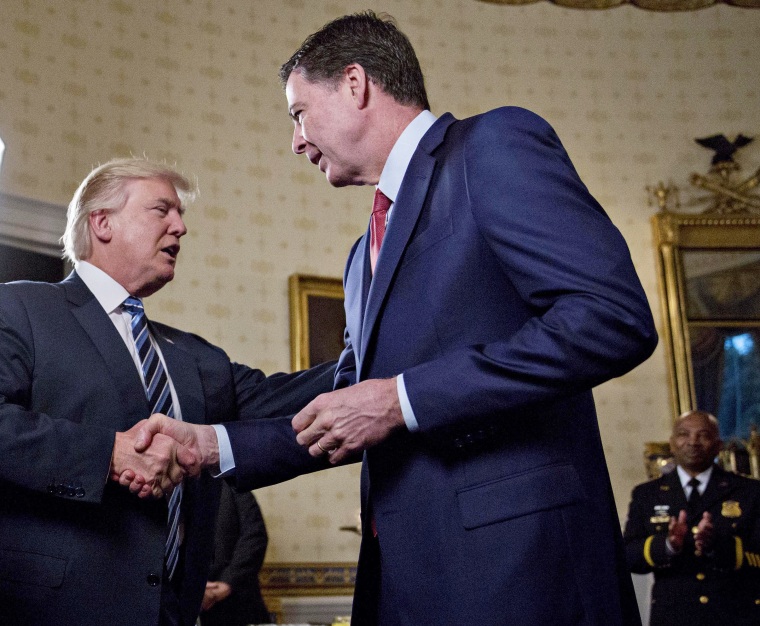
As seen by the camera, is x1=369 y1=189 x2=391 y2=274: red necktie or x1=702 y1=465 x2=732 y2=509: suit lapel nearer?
x1=369 y1=189 x2=391 y2=274: red necktie

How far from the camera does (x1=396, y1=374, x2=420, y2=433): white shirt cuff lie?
1.86m

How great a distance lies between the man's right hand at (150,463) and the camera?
8.05 feet

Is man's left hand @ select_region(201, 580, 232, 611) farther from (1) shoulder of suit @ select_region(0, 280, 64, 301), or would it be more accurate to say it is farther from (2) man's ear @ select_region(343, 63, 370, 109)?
(2) man's ear @ select_region(343, 63, 370, 109)

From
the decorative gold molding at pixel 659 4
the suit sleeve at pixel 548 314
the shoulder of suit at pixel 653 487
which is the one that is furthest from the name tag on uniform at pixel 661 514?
the decorative gold molding at pixel 659 4

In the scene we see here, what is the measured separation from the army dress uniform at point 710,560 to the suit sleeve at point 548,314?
4320 millimetres

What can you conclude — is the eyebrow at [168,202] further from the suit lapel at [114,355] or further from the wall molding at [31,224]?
the wall molding at [31,224]

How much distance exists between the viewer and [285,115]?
800cm

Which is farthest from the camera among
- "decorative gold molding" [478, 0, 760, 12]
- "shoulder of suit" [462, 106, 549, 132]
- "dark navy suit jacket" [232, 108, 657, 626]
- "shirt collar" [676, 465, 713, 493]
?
"decorative gold molding" [478, 0, 760, 12]

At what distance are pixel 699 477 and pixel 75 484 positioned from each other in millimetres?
4815

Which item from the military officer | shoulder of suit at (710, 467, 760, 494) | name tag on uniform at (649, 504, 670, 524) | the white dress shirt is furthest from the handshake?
shoulder of suit at (710, 467, 760, 494)

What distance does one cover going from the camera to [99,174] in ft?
11.4

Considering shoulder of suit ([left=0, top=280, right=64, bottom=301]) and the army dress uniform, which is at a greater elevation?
shoulder of suit ([left=0, top=280, right=64, bottom=301])

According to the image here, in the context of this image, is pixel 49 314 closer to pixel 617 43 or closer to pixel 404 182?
pixel 404 182

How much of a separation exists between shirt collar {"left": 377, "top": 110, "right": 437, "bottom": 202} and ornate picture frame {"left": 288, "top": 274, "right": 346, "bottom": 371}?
5109mm
